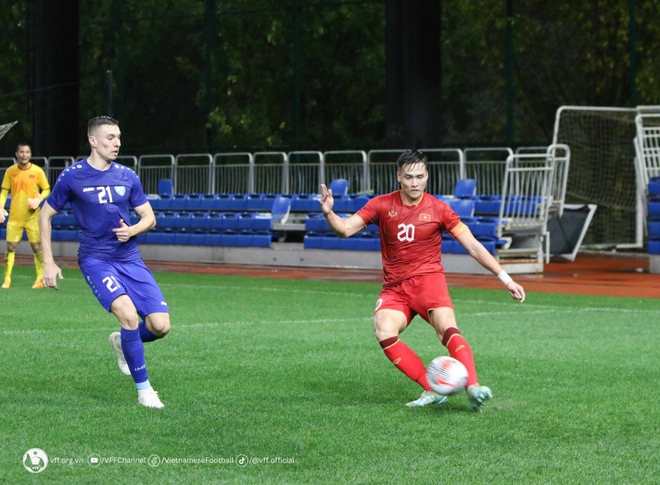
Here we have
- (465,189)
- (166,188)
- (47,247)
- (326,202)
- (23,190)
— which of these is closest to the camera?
(326,202)

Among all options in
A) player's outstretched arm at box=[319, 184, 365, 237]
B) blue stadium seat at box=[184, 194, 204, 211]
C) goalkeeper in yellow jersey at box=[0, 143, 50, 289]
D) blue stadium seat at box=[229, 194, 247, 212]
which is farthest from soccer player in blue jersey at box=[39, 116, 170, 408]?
blue stadium seat at box=[184, 194, 204, 211]

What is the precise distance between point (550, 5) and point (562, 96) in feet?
6.83

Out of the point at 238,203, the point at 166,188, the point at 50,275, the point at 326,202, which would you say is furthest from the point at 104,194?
the point at 166,188

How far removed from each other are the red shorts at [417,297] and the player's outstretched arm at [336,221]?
539 mm

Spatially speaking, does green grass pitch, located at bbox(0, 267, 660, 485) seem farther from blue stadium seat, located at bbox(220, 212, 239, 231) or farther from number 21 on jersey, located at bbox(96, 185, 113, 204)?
blue stadium seat, located at bbox(220, 212, 239, 231)

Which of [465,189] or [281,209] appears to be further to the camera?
[281,209]

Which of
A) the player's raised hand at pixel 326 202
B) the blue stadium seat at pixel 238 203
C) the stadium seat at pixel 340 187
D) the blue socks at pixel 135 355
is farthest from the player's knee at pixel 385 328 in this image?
the blue stadium seat at pixel 238 203

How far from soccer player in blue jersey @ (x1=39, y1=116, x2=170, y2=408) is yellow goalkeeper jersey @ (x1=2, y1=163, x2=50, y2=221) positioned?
9817mm

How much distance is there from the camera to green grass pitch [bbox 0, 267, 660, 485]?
6.60 metres

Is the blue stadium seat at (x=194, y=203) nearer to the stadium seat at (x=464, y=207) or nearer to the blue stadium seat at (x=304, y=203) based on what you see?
the blue stadium seat at (x=304, y=203)

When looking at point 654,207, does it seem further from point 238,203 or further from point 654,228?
point 238,203

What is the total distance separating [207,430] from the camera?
297 inches

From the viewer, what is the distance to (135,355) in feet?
27.7

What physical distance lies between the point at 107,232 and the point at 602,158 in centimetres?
1862
